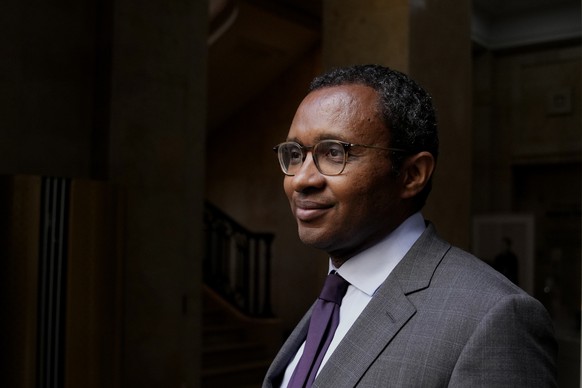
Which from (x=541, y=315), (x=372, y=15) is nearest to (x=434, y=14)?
(x=372, y=15)

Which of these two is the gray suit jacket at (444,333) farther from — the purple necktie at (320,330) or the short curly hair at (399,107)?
the short curly hair at (399,107)

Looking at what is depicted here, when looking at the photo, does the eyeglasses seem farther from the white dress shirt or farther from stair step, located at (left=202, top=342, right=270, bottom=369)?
stair step, located at (left=202, top=342, right=270, bottom=369)

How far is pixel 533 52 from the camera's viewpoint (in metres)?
10.4

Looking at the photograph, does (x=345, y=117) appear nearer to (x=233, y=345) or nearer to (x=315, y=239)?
(x=315, y=239)

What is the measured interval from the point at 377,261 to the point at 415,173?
180 millimetres

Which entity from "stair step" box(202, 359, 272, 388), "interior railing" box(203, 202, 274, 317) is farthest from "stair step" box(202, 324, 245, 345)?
"stair step" box(202, 359, 272, 388)

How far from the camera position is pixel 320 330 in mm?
1351

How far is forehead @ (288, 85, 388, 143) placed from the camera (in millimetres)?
1288

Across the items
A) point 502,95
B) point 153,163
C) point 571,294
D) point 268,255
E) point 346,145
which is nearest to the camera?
point 346,145

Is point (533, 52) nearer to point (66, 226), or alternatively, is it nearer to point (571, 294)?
point (571, 294)

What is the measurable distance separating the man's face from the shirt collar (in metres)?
0.02

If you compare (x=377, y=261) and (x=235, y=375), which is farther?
(x=235, y=375)

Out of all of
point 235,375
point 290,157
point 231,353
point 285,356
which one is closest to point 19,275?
point 285,356

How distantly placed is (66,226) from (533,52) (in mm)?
8689
